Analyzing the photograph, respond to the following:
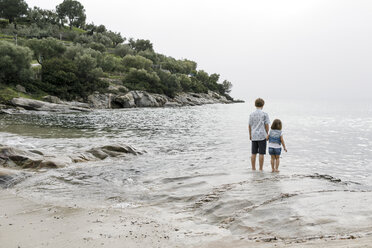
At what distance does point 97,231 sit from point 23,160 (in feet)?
28.9

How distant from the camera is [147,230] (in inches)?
238

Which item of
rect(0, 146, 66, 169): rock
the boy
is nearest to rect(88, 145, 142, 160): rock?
rect(0, 146, 66, 169): rock

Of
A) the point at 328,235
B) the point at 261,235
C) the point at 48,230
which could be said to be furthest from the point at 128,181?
the point at 328,235

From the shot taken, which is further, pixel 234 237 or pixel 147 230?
pixel 147 230

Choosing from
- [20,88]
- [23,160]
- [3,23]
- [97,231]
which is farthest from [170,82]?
[97,231]

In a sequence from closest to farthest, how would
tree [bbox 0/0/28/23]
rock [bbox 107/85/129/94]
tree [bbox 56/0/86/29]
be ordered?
rock [bbox 107/85/129/94]
tree [bbox 0/0/28/23]
tree [bbox 56/0/86/29]

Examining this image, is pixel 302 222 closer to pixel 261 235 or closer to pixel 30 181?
pixel 261 235

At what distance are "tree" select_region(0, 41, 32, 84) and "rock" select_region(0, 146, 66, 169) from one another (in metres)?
54.4

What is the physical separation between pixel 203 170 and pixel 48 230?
819 centimetres

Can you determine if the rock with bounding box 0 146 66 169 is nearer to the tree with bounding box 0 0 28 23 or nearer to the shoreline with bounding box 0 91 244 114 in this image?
the shoreline with bounding box 0 91 244 114

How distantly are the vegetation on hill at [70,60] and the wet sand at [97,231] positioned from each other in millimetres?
62013

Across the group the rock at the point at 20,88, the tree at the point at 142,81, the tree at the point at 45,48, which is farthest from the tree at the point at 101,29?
the rock at the point at 20,88

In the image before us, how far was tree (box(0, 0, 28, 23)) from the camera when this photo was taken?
12962 centimetres

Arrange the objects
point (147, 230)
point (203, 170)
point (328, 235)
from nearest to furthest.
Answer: point (328, 235) < point (147, 230) < point (203, 170)
